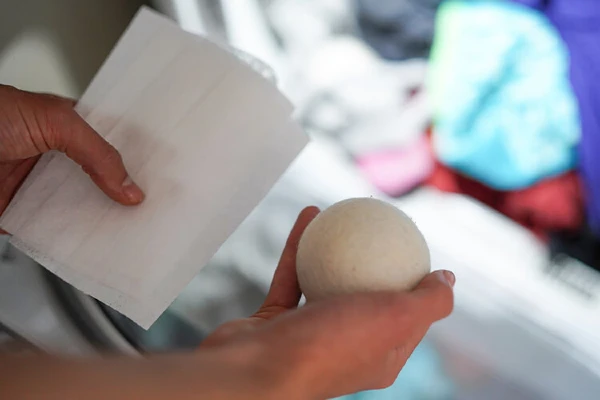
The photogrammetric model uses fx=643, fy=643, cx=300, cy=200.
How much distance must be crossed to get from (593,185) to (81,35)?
777 mm

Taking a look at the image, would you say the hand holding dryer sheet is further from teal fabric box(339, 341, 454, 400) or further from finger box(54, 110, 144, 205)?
teal fabric box(339, 341, 454, 400)

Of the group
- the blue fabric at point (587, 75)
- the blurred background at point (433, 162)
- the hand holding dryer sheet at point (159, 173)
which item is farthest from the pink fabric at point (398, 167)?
the hand holding dryer sheet at point (159, 173)

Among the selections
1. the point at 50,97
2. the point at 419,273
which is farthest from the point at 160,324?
the point at 419,273

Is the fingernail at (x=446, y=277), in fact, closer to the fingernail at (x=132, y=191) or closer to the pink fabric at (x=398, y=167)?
the fingernail at (x=132, y=191)

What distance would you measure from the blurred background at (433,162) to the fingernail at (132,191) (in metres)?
0.20

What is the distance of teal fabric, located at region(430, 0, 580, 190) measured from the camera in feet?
2.95

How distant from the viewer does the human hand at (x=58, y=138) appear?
597 millimetres

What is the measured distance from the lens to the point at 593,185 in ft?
2.81

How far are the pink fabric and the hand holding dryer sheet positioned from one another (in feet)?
1.15

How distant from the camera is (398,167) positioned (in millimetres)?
990

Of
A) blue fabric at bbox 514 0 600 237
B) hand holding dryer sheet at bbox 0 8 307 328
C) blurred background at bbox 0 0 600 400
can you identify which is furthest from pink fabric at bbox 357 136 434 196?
hand holding dryer sheet at bbox 0 8 307 328

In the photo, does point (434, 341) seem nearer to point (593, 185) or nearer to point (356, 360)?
point (593, 185)

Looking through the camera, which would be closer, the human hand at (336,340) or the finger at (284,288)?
the human hand at (336,340)

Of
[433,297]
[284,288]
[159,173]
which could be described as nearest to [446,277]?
[433,297]
